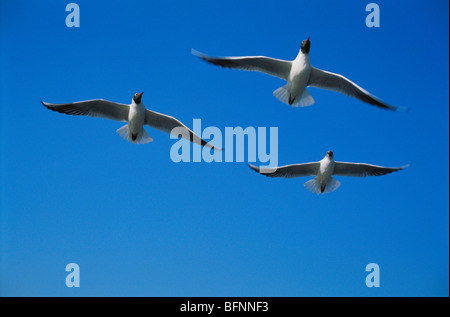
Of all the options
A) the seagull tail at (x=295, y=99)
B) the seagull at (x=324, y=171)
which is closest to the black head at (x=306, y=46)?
the seagull tail at (x=295, y=99)

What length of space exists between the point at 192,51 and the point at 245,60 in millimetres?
835

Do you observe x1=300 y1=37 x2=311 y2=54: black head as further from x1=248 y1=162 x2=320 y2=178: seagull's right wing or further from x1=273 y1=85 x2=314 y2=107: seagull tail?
x1=248 y1=162 x2=320 y2=178: seagull's right wing

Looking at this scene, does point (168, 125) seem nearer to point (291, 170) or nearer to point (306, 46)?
point (291, 170)

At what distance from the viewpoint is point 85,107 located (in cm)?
917

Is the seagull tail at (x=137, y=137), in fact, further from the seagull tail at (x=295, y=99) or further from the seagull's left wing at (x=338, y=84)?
the seagull's left wing at (x=338, y=84)

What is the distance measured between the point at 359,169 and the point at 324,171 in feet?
2.46

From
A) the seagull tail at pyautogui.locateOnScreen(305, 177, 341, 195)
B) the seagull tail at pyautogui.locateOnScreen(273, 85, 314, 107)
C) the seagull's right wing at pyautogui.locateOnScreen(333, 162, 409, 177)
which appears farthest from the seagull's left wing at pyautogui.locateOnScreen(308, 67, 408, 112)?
the seagull tail at pyautogui.locateOnScreen(305, 177, 341, 195)

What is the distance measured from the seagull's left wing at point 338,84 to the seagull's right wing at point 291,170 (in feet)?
4.59

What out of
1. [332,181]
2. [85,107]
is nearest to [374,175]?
[332,181]

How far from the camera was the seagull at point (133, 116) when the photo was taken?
29.9ft

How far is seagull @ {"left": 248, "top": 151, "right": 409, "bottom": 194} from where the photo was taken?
9750mm

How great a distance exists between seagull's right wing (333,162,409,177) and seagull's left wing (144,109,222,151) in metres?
2.21

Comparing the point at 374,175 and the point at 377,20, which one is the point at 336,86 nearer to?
the point at 377,20

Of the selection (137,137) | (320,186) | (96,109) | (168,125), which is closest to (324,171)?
(320,186)
